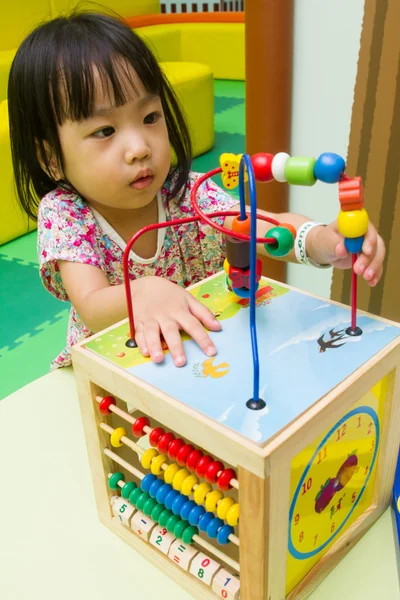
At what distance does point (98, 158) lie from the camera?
67cm

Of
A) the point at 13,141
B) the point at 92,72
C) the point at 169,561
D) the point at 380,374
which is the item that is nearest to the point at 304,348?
the point at 380,374

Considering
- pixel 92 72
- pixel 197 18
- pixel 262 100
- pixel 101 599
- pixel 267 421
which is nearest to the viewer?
pixel 267 421

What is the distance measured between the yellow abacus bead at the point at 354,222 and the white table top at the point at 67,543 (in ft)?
1.03

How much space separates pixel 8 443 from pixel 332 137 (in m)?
0.72

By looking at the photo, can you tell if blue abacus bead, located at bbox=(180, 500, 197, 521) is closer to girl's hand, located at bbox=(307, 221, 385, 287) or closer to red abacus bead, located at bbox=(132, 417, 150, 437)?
red abacus bead, located at bbox=(132, 417, 150, 437)

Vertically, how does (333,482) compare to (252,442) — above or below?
below

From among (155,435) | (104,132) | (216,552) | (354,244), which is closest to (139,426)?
(155,435)

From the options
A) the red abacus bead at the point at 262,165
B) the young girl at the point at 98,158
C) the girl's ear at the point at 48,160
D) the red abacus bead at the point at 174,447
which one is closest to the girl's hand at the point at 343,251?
the young girl at the point at 98,158

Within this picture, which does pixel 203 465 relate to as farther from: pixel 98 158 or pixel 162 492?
pixel 98 158

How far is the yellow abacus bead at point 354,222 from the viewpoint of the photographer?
45 cm

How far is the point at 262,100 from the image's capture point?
98 cm

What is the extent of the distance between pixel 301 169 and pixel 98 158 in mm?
320

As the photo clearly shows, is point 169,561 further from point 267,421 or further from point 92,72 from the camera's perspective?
point 92,72

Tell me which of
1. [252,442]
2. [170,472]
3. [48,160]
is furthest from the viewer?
[48,160]
